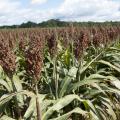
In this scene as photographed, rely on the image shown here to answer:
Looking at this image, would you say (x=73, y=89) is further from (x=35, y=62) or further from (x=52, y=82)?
(x=35, y=62)

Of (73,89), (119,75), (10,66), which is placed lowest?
(119,75)

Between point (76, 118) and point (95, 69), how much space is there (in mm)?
1520

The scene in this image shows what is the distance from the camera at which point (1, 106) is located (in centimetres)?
372

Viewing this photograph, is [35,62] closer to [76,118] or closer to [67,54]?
[76,118]

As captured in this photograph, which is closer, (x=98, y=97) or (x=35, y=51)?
(x=35, y=51)

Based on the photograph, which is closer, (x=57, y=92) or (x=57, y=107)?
(x=57, y=107)

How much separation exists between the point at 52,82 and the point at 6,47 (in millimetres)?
1525

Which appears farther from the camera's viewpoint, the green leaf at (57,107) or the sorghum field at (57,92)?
the green leaf at (57,107)

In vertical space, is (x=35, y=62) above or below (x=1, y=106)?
above

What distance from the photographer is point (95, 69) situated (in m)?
5.62

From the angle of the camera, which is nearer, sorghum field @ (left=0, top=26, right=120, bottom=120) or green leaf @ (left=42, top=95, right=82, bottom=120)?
sorghum field @ (left=0, top=26, right=120, bottom=120)

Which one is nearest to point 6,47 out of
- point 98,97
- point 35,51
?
point 35,51

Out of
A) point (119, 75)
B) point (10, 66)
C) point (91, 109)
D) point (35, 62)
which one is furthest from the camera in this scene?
point (119, 75)

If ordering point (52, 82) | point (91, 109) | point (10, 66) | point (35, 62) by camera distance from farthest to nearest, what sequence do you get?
1. point (52, 82)
2. point (91, 109)
3. point (10, 66)
4. point (35, 62)
